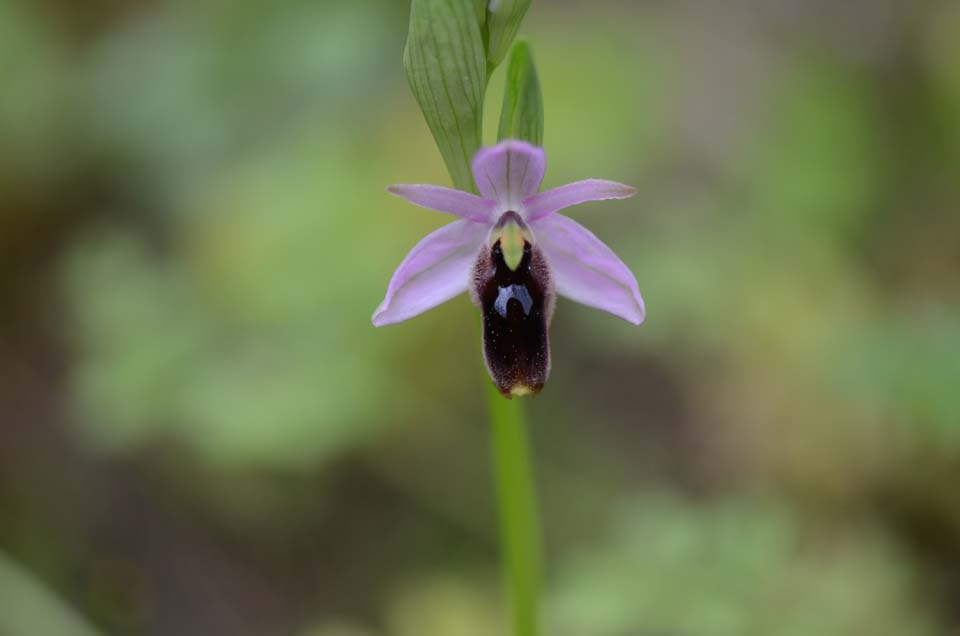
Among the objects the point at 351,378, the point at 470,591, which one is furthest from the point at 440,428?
the point at 470,591

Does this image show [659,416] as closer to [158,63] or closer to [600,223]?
[600,223]

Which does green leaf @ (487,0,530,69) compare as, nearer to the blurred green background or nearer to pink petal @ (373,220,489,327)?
pink petal @ (373,220,489,327)

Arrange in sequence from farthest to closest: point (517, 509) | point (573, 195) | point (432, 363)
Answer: point (432, 363) < point (517, 509) < point (573, 195)

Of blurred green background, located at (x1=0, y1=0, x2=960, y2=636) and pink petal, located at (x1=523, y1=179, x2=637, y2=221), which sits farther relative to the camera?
blurred green background, located at (x1=0, y1=0, x2=960, y2=636)

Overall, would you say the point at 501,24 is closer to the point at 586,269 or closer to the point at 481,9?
the point at 481,9

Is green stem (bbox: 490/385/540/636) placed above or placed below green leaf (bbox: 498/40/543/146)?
below

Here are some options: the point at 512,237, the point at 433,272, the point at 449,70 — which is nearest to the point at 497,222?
the point at 512,237

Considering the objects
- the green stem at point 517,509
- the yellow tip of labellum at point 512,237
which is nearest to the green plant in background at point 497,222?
the yellow tip of labellum at point 512,237

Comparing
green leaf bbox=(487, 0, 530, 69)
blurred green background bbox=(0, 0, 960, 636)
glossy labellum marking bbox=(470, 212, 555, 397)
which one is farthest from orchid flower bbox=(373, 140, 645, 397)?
blurred green background bbox=(0, 0, 960, 636)
